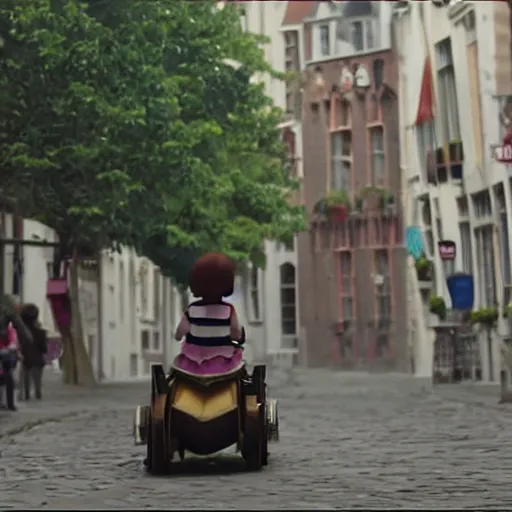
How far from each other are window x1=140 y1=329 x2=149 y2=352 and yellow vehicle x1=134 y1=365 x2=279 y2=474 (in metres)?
41.8

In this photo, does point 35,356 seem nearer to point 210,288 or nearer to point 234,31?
point 234,31

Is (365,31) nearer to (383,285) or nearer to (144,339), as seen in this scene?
(383,285)

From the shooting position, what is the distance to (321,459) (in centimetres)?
1291

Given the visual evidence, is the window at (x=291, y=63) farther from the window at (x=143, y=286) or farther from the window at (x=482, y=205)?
the window at (x=482, y=205)

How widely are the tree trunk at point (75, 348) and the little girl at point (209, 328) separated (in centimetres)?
2280

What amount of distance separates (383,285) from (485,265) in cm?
1756

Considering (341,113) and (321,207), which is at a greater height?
(341,113)

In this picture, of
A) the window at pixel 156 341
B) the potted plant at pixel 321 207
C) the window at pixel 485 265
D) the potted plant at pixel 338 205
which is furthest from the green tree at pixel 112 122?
the window at pixel 156 341

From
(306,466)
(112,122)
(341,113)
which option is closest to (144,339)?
(341,113)

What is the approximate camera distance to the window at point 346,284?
5375cm

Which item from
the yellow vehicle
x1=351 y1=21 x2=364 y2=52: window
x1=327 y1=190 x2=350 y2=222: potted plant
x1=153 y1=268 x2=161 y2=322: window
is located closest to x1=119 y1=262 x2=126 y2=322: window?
x1=153 y1=268 x2=161 y2=322: window

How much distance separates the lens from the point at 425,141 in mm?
41375

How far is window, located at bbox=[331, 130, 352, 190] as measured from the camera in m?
54.8

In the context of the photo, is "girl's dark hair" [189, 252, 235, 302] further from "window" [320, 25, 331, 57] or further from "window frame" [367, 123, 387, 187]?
"window" [320, 25, 331, 57]
